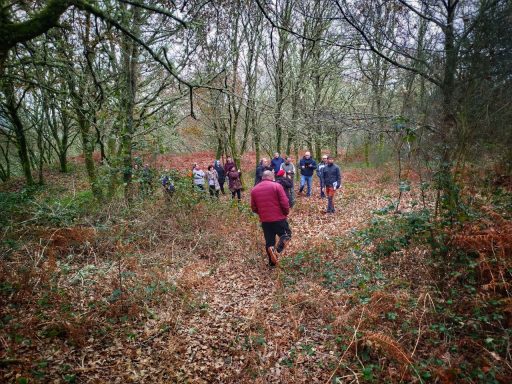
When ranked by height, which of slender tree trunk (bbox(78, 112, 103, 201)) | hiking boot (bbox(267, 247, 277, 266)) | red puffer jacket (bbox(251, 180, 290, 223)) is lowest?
hiking boot (bbox(267, 247, 277, 266))

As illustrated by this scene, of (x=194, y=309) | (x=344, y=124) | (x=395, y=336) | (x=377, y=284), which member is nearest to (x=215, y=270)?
(x=194, y=309)

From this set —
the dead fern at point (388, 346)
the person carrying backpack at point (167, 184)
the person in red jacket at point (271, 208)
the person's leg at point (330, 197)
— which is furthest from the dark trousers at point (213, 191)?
the dead fern at point (388, 346)

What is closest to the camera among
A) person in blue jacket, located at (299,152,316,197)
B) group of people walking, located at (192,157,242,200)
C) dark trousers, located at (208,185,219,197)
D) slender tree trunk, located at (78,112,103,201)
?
slender tree trunk, located at (78,112,103,201)

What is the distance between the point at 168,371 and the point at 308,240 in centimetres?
443

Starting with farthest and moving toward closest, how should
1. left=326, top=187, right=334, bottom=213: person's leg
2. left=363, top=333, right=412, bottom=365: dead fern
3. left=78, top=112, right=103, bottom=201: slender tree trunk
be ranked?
left=326, top=187, right=334, bottom=213: person's leg, left=78, top=112, right=103, bottom=201: slender tree trunk, left=363, top=333, right=412, bottom=365: dead fern

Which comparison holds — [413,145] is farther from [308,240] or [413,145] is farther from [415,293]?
[308,240]

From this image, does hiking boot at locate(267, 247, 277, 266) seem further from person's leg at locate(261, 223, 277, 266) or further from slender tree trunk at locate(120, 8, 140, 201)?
slender tree trunk at locate(120, 8, 140, 201)

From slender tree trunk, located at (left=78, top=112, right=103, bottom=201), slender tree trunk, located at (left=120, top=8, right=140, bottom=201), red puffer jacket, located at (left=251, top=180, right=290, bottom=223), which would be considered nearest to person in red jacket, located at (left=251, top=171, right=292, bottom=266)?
red puffer jacket, located at (left=251, top=180, right=290, bottom=223)

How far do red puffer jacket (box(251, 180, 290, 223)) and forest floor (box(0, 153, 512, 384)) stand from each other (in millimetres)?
1011

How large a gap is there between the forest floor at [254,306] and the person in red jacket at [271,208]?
1.75 ft

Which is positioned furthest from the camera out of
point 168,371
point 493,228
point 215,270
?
point 215,270

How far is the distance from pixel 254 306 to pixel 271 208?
73.2 inches

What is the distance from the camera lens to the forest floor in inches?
134

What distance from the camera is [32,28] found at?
3.22 m
